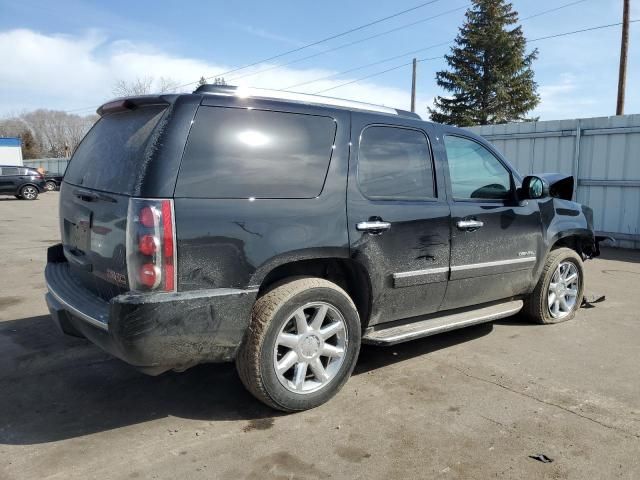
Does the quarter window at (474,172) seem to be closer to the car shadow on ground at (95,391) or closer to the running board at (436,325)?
the running board at (436,325)

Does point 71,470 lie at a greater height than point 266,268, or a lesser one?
lesser

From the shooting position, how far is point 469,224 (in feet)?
14.0

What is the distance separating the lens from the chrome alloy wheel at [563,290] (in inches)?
214

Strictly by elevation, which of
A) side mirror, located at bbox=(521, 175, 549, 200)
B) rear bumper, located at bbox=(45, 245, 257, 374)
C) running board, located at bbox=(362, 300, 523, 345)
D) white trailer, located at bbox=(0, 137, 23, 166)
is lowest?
running board, located at bbox=(362, 300, 523, 345)

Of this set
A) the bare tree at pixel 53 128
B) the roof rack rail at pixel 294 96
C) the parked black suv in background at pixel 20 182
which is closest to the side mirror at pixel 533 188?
the roof rack rail at pixel 294 96

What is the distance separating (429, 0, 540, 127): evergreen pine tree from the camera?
34.6m

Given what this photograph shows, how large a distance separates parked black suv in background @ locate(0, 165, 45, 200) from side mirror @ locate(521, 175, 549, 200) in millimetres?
24602

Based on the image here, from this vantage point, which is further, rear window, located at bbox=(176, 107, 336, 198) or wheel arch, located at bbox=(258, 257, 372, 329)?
wheel arch, located at bbox=(258, 257, 372, 329)

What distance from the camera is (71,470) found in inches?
108

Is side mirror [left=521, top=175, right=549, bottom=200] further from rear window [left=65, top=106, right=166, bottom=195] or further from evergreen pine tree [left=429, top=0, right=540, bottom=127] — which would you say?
evergreen pine tree [left=429, top=0, right=540, bottom=127]

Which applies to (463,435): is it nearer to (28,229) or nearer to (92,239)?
(92,239)

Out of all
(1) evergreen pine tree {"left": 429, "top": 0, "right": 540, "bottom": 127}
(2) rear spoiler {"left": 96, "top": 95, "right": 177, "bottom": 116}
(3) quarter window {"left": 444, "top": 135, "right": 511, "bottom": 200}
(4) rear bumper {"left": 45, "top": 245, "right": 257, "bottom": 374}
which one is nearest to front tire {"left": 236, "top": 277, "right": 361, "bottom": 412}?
(4) rear bumper {"left": 45, "top": 245, "right": 257, "bottom": 374}

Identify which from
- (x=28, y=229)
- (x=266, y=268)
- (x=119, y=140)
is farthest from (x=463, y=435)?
(x=28, y=229)

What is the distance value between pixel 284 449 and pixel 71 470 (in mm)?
1088
